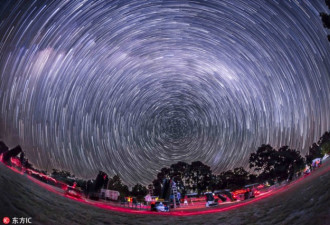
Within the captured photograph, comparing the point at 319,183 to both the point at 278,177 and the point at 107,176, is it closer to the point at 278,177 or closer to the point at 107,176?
the point at 278,177

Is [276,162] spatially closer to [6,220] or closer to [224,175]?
[224,175]

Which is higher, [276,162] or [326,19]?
[326,19]

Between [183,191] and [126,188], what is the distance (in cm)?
650

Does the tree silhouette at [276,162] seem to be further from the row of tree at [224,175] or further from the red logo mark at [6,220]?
the red logo mark at [6,220]

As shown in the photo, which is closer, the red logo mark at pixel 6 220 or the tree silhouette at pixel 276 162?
the red logo mark at pixel 6 220

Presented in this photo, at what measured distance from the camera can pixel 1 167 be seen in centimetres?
1084

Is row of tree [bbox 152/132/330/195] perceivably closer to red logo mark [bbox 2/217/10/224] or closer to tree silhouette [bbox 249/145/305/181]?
tree silhouette [bbox 249/145/305/181]

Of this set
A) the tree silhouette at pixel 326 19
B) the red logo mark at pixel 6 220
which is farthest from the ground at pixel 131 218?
the tree silhouette at pixel 326 19

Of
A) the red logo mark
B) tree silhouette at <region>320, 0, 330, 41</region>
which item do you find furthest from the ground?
tree silhouette at <region>320, 0, 330, 41</region>

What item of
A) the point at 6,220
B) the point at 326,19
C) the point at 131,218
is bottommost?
the point at 131,218

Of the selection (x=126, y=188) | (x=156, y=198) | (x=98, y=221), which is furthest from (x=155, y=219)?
(x=126, y=188)

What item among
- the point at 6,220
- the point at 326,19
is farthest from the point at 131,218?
the point at 326,19

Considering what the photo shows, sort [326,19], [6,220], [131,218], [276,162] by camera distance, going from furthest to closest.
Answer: [276,162] < [131,218] < [326,19] < [6,220]

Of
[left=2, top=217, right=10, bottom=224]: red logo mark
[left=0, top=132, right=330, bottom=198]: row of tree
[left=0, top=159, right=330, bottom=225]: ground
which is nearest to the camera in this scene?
[left=2, top=217, right=10, bottom=224]: red logo mark
